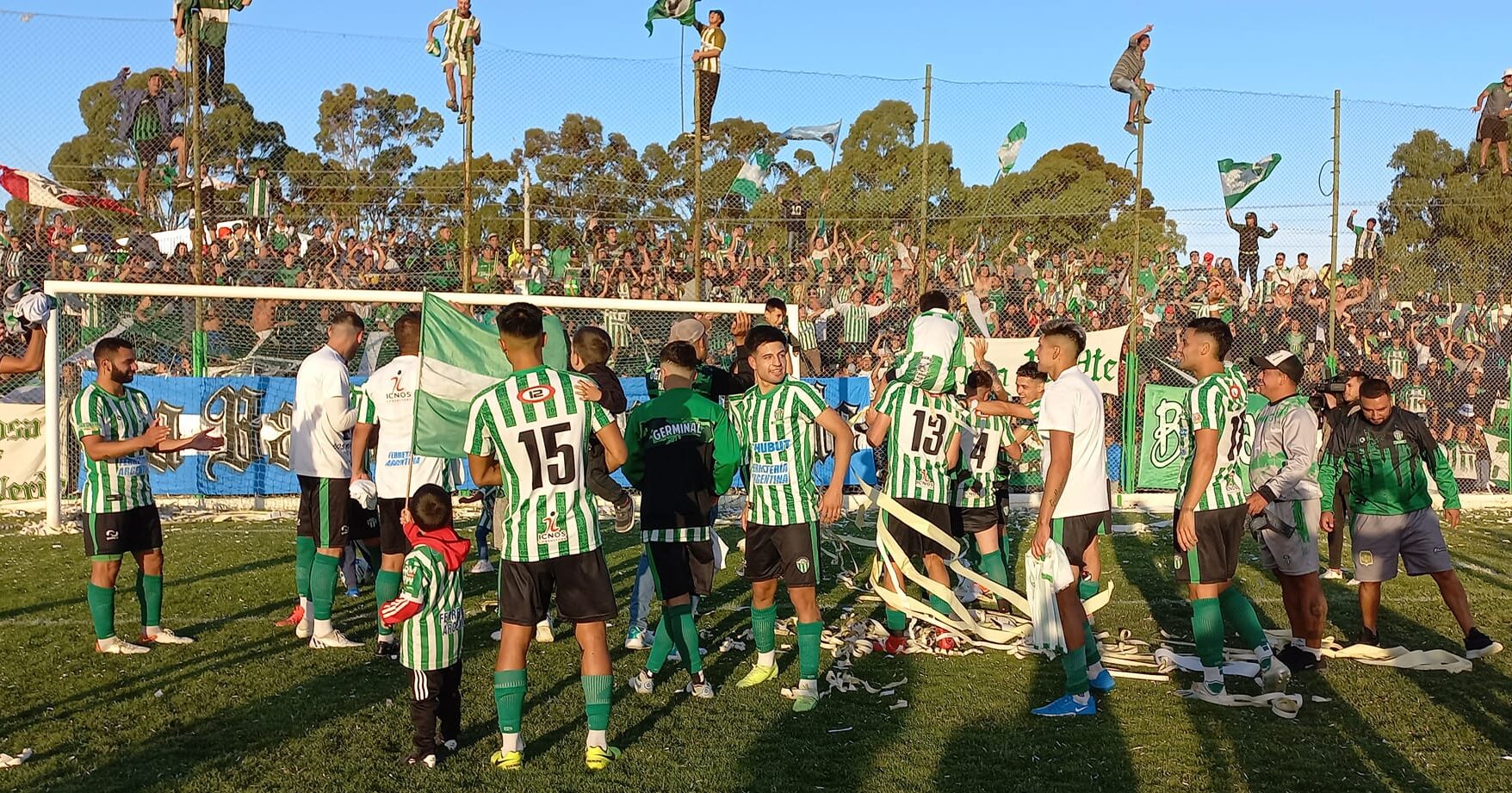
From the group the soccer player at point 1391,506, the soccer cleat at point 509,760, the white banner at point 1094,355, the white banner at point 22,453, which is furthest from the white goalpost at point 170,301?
the soccer cleat at point 509,760

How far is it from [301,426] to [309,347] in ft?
24.8

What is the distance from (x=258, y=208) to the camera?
1469cm

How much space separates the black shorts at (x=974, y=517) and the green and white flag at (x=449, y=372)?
3840 mm

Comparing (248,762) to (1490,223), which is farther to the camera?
(1490,223)

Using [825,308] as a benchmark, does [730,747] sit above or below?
below

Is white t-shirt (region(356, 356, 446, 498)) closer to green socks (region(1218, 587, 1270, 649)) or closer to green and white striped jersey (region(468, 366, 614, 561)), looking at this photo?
green and white striped jersey (region(468, 366, 614, 561))

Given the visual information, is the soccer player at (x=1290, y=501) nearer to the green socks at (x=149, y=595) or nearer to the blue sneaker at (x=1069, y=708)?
the blue sneaker at (x=1069, y=708)

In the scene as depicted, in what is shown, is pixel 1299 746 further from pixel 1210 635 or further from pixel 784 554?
pixel 784 554

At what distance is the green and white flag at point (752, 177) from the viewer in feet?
50.4

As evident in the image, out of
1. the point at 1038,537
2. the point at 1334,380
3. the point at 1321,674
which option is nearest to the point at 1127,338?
the point at 1334,380

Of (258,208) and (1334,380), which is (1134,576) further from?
(258,208)

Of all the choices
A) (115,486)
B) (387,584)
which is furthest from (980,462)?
(115,486)

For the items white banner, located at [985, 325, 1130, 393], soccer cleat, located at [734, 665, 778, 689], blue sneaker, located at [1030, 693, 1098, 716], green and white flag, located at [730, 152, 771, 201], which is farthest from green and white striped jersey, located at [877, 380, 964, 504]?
green and white flag, located at [730, 152, 771, 201]

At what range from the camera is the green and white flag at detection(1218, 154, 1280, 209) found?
14.9 metres
